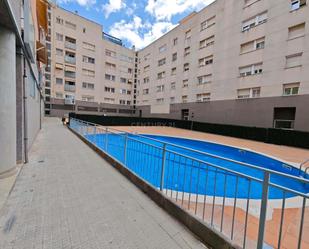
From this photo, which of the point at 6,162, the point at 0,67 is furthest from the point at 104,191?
the point at 0,67

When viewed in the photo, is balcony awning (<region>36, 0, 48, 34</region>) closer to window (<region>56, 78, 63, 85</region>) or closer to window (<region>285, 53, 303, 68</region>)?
window (<region>285, 53, 303, 68</region>)

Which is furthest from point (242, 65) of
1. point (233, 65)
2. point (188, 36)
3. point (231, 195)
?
point (231, 195)

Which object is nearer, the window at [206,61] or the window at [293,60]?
the window at [293,60]

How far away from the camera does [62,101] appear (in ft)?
104

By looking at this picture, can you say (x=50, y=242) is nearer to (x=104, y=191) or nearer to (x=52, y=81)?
(x=104, y=191)

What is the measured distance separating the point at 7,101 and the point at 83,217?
309cm

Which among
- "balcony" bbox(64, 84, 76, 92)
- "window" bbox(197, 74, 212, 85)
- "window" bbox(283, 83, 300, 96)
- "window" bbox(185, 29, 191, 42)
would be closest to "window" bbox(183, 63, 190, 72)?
"window" bbox(197, 74, 212, 85)

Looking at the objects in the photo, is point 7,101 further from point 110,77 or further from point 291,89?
point 110,77

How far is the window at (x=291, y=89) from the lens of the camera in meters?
14.1

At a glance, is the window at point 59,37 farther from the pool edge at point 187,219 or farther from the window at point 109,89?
the pool edge at point 187,219

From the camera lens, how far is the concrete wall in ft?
44.5

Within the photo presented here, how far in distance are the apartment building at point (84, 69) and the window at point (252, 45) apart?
2714cm

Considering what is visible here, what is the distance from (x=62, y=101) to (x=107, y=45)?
1516cm

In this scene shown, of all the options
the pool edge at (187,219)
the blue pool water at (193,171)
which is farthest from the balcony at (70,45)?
the pool edge at (187,219)
